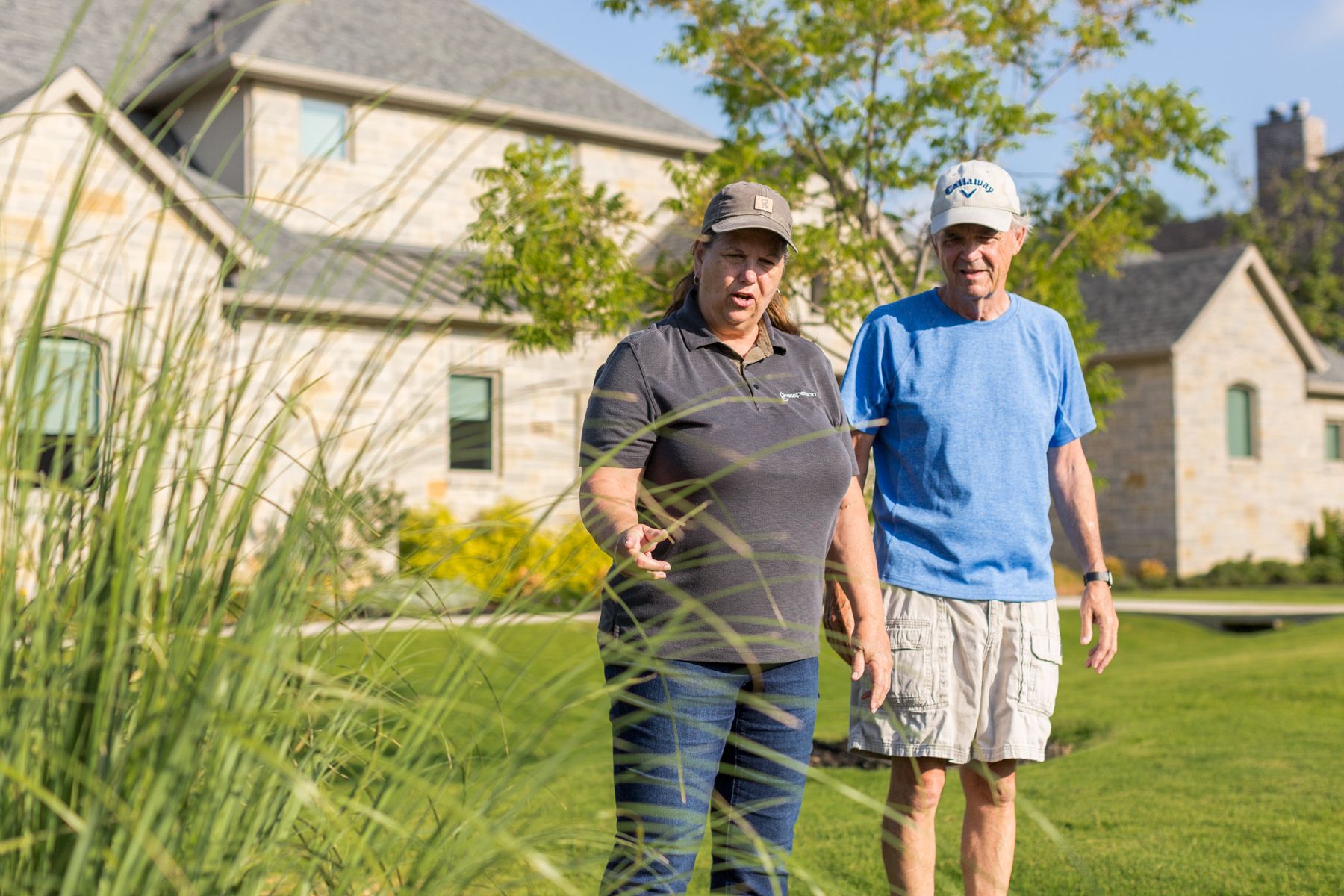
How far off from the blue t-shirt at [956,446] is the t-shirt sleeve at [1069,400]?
4.8 inches

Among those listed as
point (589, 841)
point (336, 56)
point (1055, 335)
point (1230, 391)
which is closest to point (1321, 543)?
point (1230, 391)

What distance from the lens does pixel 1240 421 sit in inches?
1006

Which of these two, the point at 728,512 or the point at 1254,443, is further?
the point at 1254,443

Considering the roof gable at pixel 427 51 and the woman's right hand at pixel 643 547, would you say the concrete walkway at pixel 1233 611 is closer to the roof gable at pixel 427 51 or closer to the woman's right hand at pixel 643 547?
the roof gable at pixel 427 51

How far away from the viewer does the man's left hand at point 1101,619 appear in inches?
148

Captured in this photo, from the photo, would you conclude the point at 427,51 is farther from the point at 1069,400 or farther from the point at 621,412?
the point at 621,412

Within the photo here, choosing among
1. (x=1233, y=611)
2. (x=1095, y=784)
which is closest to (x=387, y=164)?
(x=1233, y=611)

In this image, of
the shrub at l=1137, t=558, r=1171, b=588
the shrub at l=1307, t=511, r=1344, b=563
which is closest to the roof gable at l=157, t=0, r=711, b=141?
the shrub at l=1137, t=558, r=1171, b=588

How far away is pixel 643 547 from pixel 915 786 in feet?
4.60

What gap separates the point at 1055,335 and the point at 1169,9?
26.8 feet

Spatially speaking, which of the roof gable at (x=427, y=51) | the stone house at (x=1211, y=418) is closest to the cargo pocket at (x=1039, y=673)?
Result: the roof gable at (x=427, y=51)

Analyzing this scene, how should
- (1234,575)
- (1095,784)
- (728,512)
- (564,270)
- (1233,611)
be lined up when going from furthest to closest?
(1234,575) < (1233,611) < (564,270) < (1095,784) < (728,512)

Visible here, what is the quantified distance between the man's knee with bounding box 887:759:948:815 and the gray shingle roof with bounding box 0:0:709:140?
15.9 meters

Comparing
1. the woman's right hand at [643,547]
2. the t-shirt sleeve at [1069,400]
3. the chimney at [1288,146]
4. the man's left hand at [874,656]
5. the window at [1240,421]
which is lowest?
the man's left hand at [874,656]
